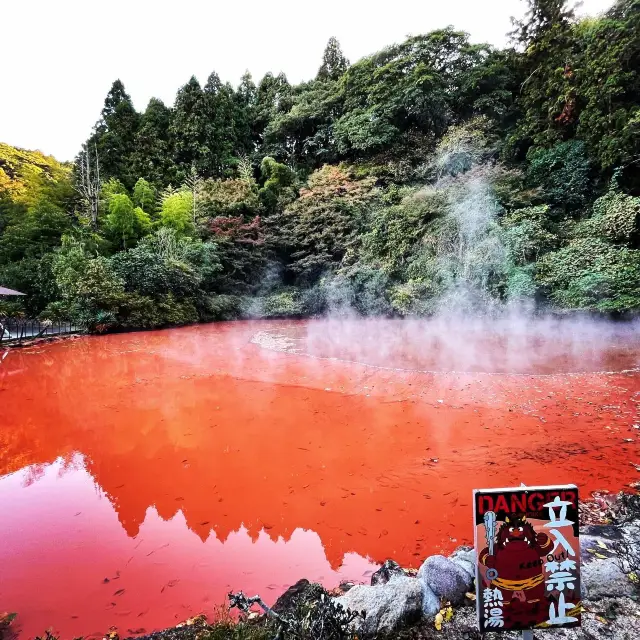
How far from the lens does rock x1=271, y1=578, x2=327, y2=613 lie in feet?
6.72

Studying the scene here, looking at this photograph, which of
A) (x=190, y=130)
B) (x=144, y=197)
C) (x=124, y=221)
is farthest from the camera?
(x=190, y=130)

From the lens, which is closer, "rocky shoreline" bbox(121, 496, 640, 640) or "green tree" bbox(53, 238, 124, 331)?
"rocky shoreline" bbox(121, 496, 640, 640)

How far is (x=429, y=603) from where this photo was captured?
1908 millimetres

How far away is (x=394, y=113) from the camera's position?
16031 millimetres

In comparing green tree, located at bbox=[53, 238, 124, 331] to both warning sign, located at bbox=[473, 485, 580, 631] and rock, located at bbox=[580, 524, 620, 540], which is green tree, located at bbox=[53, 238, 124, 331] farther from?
warning sign, located at bbox=[473, 485, 580, 631]

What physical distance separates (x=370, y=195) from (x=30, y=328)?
1232cm

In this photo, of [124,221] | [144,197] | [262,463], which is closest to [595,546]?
[262,463]

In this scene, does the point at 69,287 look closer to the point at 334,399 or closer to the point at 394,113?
the point at 334,399

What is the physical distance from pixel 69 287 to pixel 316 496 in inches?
470

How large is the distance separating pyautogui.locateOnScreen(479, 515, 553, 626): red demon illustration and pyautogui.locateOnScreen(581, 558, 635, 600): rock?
860 mm

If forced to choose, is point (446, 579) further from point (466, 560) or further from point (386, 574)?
point (386, 574)

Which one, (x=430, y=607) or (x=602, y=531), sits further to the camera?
(x=602, y=531)

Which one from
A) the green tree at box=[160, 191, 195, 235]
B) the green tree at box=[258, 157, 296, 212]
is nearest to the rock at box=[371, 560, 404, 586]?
the green tree at box=[160, 191, 195, 235]

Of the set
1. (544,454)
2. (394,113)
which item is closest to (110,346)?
(544,454)
